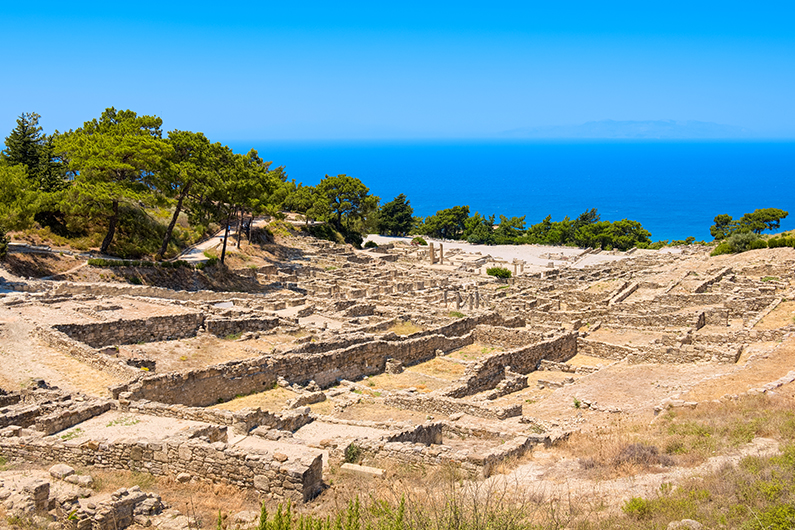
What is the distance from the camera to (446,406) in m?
16.4

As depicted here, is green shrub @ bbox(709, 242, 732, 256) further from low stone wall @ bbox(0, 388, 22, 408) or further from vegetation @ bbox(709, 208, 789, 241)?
low stone wall @ bbox(0, 388, 22, 408)

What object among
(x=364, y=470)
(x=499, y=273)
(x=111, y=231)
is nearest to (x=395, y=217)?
(x=499, y=273)

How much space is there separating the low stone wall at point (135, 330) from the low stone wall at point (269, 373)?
488cm

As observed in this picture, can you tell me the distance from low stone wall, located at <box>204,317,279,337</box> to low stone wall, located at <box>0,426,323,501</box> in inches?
420

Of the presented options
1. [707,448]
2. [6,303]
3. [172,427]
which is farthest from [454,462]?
[6,303]

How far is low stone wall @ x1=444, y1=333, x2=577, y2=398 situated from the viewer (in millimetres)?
18789

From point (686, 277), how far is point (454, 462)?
2947cm

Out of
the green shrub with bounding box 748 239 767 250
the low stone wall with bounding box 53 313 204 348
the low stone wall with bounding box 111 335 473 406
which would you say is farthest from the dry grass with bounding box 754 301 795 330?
the low stone wall with bounding box 53 313 204 348

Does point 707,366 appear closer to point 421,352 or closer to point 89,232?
point 421,352

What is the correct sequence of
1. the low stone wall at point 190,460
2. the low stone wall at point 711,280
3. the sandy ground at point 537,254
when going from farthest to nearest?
the sandy ground at point 537,254
the low stone wall at point 711,280
the low stone wall at point 190,460

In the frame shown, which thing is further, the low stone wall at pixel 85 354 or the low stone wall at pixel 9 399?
the low stone wall at pixel 85 354

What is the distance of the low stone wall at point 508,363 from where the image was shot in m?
18.8

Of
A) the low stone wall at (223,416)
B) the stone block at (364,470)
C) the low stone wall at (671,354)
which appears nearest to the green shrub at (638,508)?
the stone block at (364,470)

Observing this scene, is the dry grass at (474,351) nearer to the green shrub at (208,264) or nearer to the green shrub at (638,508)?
the green shrub at (638,508)
